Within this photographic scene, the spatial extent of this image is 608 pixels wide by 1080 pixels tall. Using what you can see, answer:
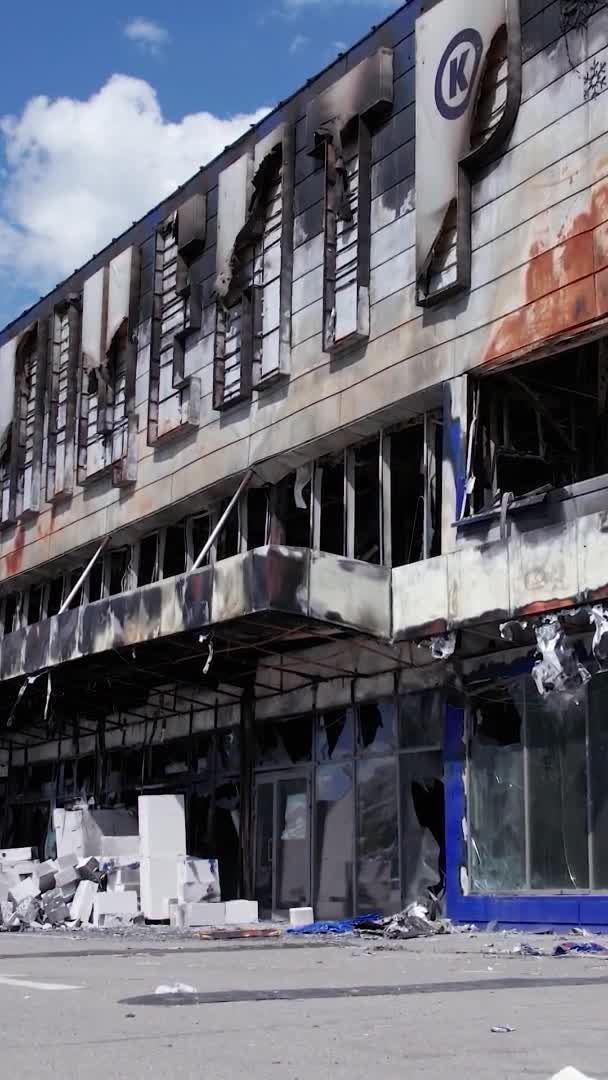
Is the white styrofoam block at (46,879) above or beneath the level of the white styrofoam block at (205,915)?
above

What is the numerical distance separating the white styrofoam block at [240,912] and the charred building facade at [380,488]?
165cm

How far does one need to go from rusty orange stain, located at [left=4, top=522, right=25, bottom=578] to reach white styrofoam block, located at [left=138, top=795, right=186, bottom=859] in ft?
39.1

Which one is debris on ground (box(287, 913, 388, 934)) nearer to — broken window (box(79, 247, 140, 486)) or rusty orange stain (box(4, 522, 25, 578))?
broken window (box(79, 247, 140, 486))

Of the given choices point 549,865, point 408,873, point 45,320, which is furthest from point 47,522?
point 549,865

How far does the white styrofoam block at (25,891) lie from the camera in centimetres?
2531

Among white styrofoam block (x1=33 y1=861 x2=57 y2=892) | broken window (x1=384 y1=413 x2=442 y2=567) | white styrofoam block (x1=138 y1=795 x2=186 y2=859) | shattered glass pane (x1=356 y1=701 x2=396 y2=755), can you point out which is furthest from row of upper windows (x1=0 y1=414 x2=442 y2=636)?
white styrofoam block (x1=33 y1=861 x2=57 y2=892)

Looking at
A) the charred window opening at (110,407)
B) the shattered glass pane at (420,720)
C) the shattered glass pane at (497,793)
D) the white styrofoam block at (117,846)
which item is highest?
the charred window opening at (110,407)

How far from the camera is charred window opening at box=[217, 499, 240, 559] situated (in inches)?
1070

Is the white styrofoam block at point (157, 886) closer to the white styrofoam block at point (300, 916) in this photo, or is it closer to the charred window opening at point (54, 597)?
the white styrofoam block at point (300, 916)

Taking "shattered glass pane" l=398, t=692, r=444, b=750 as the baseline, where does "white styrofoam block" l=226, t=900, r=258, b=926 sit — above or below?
below

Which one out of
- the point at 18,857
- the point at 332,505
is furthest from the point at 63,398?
the point at 18,857

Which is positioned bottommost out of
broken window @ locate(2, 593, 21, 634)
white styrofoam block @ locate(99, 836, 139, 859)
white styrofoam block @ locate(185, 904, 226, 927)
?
white styrofoam block @ locate(185, 904, 226, 927)

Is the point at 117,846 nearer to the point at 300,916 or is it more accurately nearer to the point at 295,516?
the point at 300,916

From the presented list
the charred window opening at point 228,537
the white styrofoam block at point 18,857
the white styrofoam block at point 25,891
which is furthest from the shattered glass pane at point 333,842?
the white styrofoam block at point 18,857
